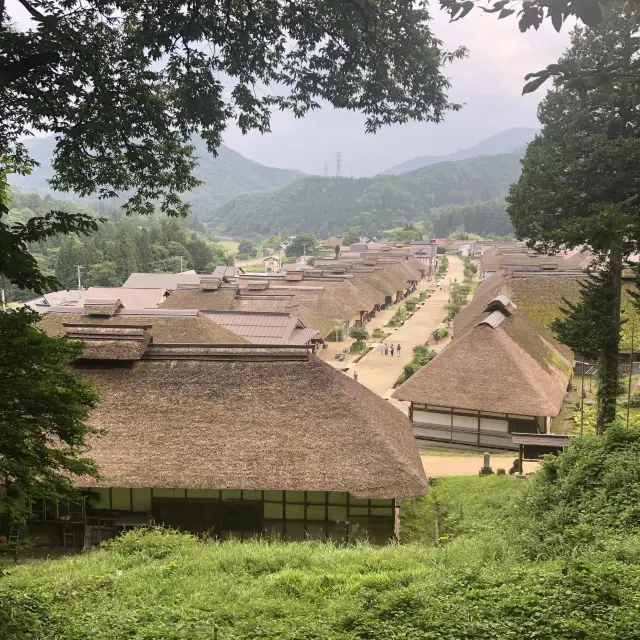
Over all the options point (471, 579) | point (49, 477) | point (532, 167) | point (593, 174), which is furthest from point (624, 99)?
point (49, 477)

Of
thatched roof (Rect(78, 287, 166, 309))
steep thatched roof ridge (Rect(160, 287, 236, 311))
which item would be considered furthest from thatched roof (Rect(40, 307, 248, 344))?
thatched roof (Rect(78, 287, 166, 309))

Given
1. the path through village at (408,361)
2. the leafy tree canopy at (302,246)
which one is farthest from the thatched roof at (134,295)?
the leafy tree canopy at (302,246)

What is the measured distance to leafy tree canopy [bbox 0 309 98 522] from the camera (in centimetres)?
636

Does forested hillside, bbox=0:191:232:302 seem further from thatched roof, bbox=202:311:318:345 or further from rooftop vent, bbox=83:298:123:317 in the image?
rooftop vent, bbox=83:298:123:317

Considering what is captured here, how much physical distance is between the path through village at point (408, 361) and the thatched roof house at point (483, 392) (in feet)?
4.51

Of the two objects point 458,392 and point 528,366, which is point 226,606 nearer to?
point 458,392

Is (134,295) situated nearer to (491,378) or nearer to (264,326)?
(264,326)

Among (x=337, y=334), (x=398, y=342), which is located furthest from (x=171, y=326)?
(x=398, y=342)

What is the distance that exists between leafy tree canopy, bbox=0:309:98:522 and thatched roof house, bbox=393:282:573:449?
18.9m

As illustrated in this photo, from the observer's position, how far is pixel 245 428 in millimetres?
15172

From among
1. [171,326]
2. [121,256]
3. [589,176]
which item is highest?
[121,256]

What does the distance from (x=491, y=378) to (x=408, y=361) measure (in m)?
17.6

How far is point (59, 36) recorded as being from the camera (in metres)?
6.37

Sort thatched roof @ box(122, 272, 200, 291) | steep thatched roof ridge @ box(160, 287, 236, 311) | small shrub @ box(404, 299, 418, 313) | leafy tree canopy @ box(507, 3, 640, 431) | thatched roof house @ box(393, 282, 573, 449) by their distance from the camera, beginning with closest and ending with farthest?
1. leafy tree canopy @ box(507, 3, 640, 431)
2. thatched roof house @ box(393, 282, 573, 449)
3. steep thatched roof ridge @ box(160, 287, 236, 311)
4. thatched roof @ box(122, 272, 200, 291)
5. small shrub @ box(404, 299, 418, 313)
